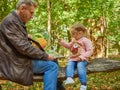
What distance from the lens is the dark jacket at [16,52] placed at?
5.81 metres

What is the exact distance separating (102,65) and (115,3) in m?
12.2

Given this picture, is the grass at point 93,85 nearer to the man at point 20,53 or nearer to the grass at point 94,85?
the grass at point 94,85

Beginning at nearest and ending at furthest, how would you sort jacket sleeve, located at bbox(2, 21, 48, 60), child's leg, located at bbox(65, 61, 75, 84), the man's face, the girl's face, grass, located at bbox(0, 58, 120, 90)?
jacket sleeve, located at bbox(2, 21, 48, 60)
the man's face
child's leg, located at bbox(65, 61, 75, 84)
the girl's face
grass, located at bbox(0, 58, 120, 90)

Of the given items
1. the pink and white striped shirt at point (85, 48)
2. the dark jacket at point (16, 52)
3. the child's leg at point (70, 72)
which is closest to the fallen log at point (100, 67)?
the child's leg at point (70, 72)

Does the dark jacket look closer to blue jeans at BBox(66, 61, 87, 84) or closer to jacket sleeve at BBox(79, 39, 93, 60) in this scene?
blue jeans at BBox(66, 61, 87, 84)

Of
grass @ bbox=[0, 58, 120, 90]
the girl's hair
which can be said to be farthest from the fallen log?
grass @ bbox=[0, 58, 120, 90]

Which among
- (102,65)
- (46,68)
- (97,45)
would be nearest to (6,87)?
(102,65)

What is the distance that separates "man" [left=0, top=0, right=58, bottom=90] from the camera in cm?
582

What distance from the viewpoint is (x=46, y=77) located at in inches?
237

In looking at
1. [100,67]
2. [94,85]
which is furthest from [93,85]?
[100,67]

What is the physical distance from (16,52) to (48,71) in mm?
665

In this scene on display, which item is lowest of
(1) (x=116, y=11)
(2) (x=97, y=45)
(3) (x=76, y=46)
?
(2) (x=97, y=45)

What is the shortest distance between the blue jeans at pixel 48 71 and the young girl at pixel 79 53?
0.77 meters

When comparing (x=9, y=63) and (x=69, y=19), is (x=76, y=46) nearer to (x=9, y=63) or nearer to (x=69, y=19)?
(x=9, y=63)
